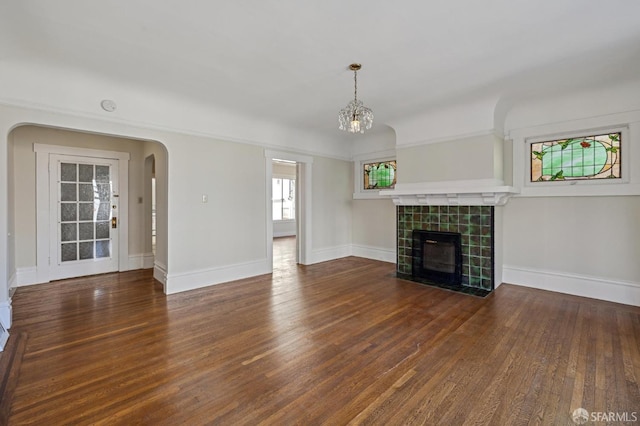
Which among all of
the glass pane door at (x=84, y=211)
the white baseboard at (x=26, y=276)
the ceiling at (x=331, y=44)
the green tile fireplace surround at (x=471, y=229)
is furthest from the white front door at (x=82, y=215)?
the green tile fireplace surround at (x=471, y=229)

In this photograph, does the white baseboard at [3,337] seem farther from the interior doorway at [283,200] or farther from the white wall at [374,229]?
the interior doorway at [283,200]

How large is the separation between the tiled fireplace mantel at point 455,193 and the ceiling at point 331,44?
1200 millimetres

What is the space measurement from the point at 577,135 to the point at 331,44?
11.9ft

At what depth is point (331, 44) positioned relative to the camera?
106 inches

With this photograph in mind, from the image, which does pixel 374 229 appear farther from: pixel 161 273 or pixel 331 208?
pixel 161 273

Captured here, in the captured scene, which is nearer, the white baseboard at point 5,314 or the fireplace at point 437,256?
the white baseboard at point 5,314

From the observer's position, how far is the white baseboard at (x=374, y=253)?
6.15 m

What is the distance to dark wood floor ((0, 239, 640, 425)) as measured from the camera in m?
1.84

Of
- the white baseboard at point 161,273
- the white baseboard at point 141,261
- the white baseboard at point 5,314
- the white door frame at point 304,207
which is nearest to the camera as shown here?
the white baseboard at point 5,314

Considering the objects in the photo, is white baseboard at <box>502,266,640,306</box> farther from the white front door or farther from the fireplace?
the white front door

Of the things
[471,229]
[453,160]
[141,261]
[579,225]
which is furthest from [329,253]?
[579,225]

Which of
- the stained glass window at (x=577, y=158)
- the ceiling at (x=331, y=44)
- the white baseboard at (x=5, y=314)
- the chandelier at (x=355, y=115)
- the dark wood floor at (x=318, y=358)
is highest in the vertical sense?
the ceiling at (x=331, y=44)

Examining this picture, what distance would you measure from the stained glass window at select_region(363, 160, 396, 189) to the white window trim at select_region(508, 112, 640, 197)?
222cm

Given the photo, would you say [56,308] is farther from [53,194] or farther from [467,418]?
[467,418]
